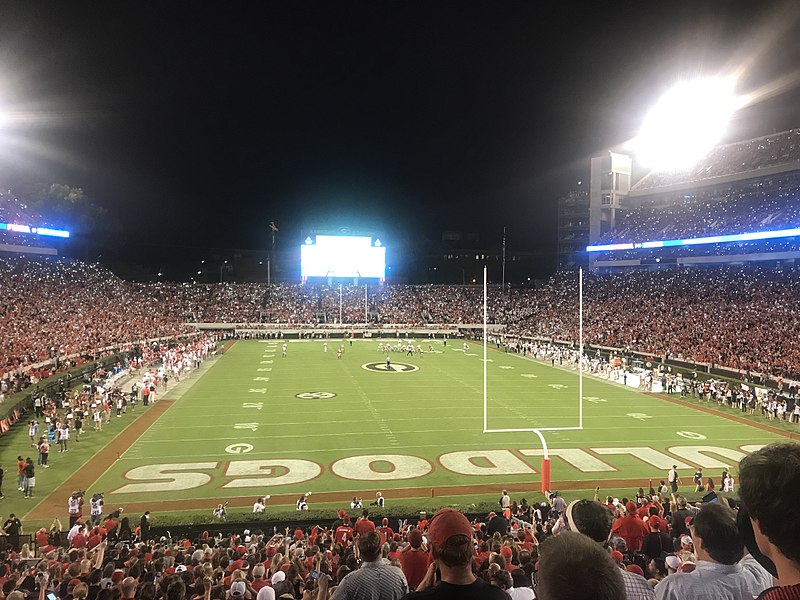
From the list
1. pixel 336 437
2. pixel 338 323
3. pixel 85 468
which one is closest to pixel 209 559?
pixel 85 468

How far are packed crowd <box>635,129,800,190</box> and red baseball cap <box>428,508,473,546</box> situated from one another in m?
56.0

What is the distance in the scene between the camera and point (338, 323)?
61875mm

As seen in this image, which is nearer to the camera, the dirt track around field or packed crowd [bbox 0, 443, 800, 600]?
packed crowd [bbox 0, 443, 800, 600]

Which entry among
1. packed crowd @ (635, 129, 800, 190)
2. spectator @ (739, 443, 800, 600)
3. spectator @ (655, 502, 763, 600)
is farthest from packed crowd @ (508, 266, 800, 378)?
spectator @ (739, 443, 800, 600)

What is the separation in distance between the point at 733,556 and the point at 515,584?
10.1 ft

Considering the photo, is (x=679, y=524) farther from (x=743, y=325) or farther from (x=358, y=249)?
(x=358, y=249)

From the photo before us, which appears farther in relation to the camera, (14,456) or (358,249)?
(358,249)

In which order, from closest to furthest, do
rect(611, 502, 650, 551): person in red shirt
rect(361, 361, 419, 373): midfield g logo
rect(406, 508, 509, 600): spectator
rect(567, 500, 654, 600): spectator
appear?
1. rect(406, 508, 509, 600): spectator
2. rect(567, 500, 654, 600): spectator
3. rect(611, 502, 650, 551): person in red shirt
4. rect(361, 361, 419, 373): midfield g logo

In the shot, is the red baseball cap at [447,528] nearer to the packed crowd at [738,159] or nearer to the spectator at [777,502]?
the spectator at [777,502]

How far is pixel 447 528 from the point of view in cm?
290

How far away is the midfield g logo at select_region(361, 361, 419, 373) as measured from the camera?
35034mm

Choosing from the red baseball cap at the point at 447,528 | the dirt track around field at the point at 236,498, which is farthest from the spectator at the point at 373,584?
the dirt track around field at the point at 236,498

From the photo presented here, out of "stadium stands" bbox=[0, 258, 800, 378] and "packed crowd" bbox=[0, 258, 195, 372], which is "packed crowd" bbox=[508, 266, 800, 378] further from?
"packed crowd" bbox=[0, 258, 195, 372]

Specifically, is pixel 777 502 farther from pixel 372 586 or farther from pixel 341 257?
pixel 341 257
